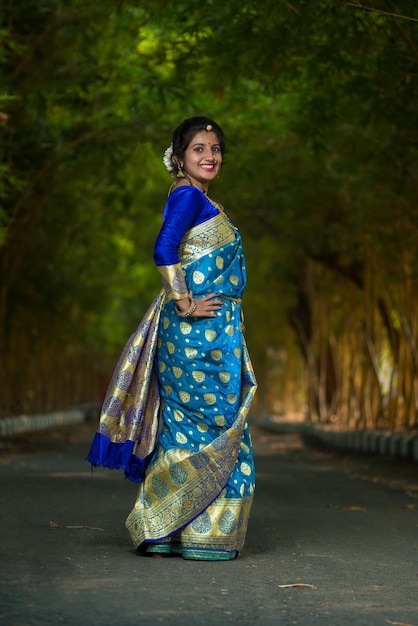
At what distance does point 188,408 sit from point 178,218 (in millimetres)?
844

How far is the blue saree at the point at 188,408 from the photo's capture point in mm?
5324

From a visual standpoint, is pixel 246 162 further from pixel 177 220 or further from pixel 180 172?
pixel 177 220

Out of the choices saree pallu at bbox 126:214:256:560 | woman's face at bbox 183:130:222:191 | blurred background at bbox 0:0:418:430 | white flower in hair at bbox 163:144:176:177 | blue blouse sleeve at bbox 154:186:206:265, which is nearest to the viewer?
saree pallu at bbox 126:214:256:560

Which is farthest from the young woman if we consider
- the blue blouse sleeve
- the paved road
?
the paved road

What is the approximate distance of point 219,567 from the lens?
5.03 m

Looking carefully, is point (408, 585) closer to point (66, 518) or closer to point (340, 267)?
point (66, 518)

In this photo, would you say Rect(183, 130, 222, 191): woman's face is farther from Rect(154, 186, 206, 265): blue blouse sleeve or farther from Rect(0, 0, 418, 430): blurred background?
Rect(0, 0, 418, 430): blurred background

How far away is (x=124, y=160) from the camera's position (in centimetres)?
1625

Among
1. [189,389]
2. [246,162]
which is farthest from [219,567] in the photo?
[246,162]

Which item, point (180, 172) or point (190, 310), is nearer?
point (190, 310)

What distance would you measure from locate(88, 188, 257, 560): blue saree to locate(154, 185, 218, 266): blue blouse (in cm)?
1

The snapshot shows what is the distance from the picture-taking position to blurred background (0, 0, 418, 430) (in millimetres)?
8789

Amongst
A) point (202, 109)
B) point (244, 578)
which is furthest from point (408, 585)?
point (202, 109)

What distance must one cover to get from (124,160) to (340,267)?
4343mm
